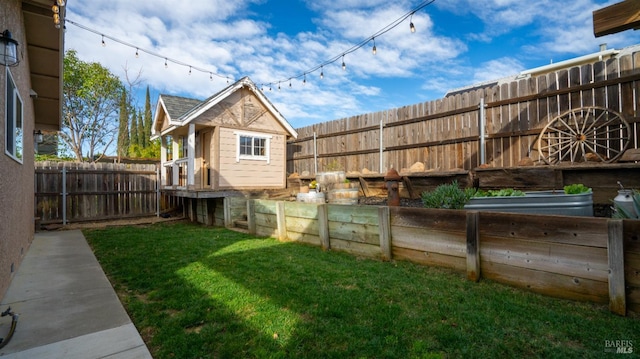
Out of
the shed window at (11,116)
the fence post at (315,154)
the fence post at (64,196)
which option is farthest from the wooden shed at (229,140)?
the shed window at (11,116)

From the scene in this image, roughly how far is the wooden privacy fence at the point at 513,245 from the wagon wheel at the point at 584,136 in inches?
130

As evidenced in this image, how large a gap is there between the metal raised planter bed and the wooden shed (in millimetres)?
7465

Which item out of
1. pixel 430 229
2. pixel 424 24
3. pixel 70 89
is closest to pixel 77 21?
pixel 424 24

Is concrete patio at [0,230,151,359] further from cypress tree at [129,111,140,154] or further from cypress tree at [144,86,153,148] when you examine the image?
cypress tree at [144,86,153,148]

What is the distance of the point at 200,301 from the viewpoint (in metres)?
3.04

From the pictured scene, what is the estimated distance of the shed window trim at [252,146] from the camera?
988 cm

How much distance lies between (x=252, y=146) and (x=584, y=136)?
872cm

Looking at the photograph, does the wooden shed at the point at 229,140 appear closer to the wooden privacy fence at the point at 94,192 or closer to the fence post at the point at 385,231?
the wooden privacy fence at the point at 94,192

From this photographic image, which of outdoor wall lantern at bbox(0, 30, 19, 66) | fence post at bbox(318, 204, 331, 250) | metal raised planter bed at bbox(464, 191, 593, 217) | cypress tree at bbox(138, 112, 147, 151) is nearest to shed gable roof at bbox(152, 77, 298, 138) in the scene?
outdoor wall lantern at bbox(0, 30, 19, 66)

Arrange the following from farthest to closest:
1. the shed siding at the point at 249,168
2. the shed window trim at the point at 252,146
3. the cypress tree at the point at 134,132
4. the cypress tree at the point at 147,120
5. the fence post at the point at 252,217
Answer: the cypress tree at the point at 147,120 → the cypress tree at the point at 134,132 → the shed window trim at the point at 252,146 → the shed siding at the point at 249,168 → the fence post at the point at 252,217

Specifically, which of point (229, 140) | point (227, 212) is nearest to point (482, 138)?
point (227, 212)

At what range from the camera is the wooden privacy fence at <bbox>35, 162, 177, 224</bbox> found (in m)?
9.66

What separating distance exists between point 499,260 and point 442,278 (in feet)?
2.10

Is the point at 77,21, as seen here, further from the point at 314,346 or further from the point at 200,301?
the point at 314,346
